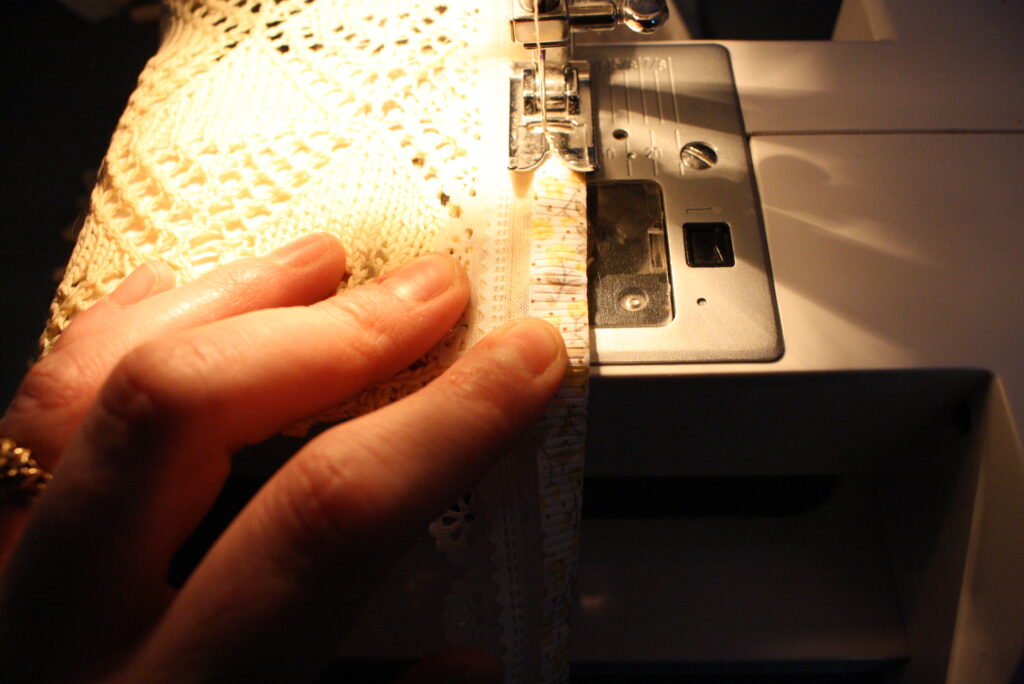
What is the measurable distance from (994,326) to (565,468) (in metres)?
0.36

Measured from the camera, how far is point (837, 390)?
1.79 ft

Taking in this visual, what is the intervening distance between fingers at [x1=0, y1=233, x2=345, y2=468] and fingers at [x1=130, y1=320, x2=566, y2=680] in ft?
0.53

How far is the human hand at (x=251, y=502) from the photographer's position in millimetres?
387

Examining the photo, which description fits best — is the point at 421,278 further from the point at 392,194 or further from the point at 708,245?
the point at 708,245

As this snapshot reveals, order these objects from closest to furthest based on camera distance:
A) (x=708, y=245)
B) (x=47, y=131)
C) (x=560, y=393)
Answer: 1. (x=560, y=393)
2. (x=708, y=245)
3. (x=47, y=131)

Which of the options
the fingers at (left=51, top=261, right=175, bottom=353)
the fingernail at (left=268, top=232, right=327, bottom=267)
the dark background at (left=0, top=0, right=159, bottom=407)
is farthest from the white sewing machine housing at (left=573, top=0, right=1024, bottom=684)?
the dark background at (left=0, top=0, right=159, bottom=407)

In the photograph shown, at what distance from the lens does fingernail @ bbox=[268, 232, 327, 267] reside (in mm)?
528

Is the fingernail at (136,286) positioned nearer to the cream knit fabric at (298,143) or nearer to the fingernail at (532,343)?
the cream knit fabric at (298,143)

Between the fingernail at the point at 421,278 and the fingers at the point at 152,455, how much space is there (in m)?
0.07

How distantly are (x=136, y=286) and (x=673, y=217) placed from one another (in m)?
0.45

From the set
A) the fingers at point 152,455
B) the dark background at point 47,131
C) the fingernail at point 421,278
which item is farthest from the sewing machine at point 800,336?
the dark background at point 47,131

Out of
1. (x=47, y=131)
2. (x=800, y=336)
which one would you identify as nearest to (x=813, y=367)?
(x=800, y=336)

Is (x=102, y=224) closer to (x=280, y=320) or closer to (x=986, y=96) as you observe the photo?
(x=280, y=320)

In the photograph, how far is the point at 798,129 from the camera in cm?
66
